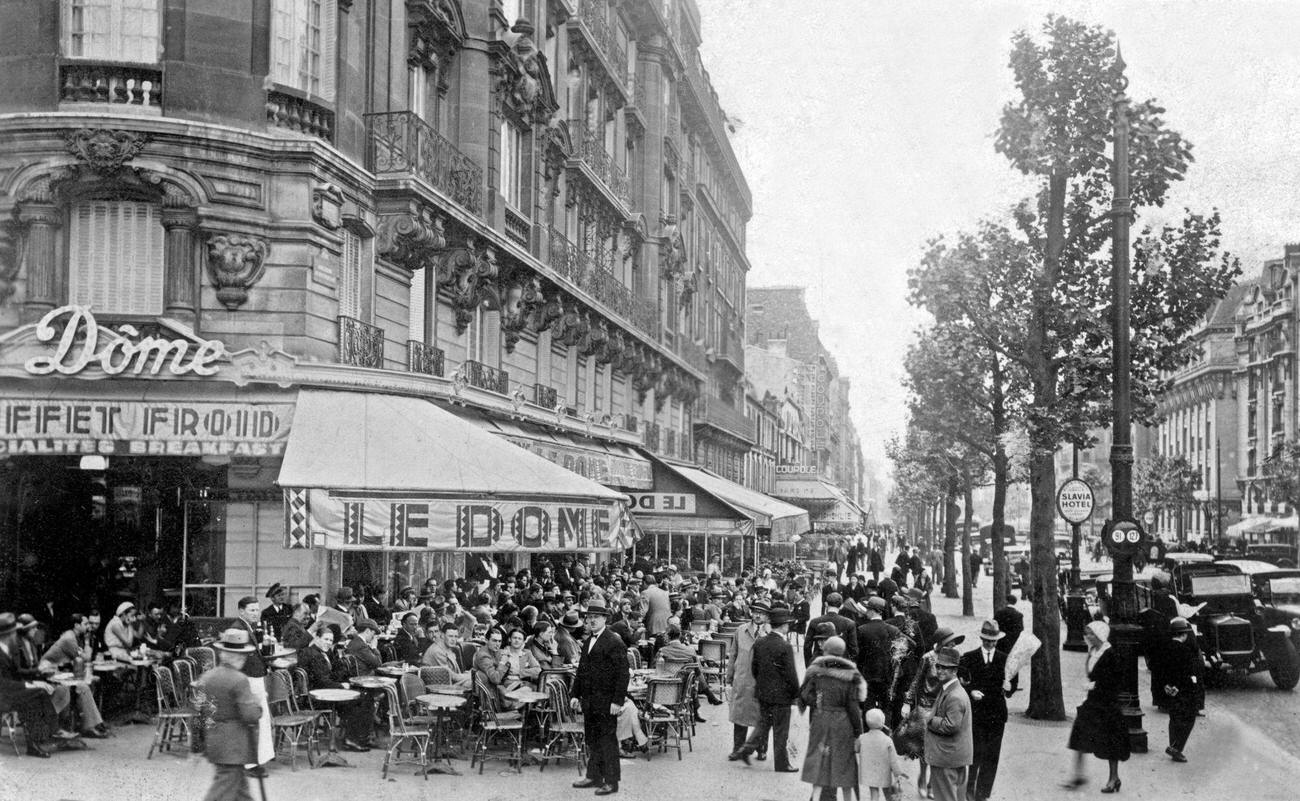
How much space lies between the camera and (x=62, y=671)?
12297mm

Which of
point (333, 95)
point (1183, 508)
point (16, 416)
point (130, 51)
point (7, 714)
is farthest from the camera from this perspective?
point (1183, 508)

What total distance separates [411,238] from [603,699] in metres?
9.46

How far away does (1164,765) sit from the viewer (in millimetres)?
13398

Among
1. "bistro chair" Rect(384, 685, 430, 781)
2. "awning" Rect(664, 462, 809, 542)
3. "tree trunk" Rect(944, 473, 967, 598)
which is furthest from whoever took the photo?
"tree trunk" Rect(944, 473, 967, 598)

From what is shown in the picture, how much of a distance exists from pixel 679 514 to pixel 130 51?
52.9 ft

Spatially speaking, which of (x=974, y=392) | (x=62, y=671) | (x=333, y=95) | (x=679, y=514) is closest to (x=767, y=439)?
(x=679, y=514)

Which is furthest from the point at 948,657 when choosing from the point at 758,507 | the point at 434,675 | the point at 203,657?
the point at 758,507

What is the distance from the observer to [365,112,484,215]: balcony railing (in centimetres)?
1831

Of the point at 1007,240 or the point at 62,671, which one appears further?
the point at 1007,240

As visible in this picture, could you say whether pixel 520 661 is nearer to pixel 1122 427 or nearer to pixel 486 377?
pixel 1122 427

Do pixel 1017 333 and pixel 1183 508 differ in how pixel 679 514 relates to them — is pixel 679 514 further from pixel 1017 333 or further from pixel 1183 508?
pixel 1183 508

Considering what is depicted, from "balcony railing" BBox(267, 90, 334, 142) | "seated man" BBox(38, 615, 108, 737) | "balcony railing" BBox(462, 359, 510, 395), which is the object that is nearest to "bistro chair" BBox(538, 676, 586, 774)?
"seated man" BBox(38, 615, 108, 737)

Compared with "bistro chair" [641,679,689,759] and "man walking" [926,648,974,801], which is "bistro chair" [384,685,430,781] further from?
"man walking" [926,648,974,801]

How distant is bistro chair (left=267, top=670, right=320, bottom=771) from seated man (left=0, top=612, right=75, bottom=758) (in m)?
2.02
